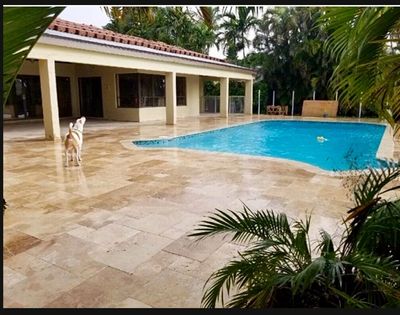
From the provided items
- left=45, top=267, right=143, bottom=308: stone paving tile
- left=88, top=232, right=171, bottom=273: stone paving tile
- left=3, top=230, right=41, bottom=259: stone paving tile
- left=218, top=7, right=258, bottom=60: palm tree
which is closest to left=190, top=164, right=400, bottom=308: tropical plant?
left=45, top=267, right=143, bottom=308: stone paving tile

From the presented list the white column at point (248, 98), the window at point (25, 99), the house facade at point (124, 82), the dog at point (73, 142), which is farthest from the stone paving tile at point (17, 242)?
the white column at point (248, 98)

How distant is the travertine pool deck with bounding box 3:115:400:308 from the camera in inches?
110

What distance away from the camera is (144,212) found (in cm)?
460

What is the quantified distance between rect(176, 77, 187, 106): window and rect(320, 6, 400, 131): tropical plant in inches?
757

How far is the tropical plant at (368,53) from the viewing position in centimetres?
193

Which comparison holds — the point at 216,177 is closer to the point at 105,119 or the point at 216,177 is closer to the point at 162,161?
the point at 162,161

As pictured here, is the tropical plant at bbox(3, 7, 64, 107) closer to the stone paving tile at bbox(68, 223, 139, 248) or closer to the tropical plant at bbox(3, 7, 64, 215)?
the tropical plant at bbox(3, 7, 64, 215)

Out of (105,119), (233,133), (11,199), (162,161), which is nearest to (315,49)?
(233,133)

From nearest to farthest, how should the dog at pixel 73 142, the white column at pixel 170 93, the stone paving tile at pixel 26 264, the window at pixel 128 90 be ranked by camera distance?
1. the stone paving tile at pixel 26 264
2. the dog at pixel 73 142
3. the white column at pixel 170 93
4. the window at pixel 128 90

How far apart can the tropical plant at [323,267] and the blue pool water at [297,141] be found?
21.7 feet

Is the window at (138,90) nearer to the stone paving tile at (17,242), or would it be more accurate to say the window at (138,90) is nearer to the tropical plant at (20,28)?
the stone paving tile at (17,242)

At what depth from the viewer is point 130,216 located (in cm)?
444

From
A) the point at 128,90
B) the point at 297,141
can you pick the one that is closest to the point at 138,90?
the point at 128,90

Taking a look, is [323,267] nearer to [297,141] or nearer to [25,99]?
[297,141]
